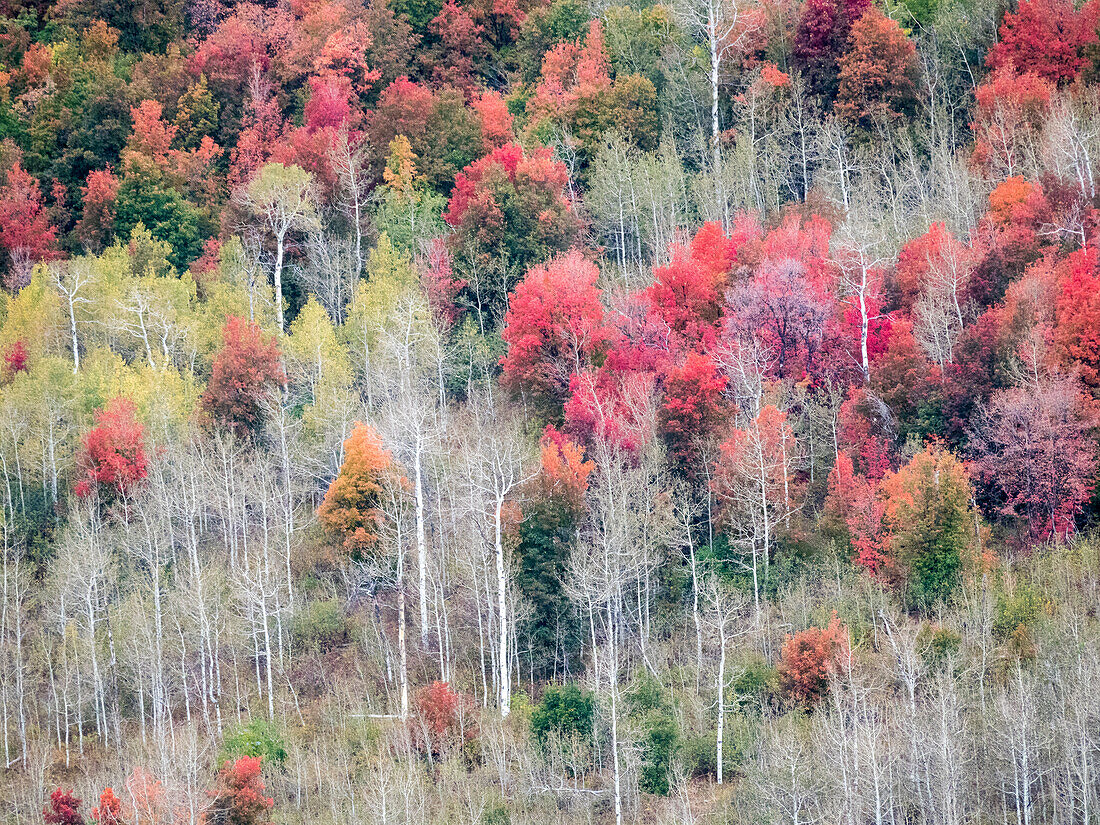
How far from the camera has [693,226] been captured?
6362 centimetres

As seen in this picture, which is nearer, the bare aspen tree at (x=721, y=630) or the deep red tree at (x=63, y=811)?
the bare aspen tree at (x=721, y=630)

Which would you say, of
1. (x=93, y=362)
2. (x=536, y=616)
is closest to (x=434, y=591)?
(x=536, y=616)

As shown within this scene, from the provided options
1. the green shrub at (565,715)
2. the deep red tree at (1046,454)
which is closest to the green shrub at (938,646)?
the deep red tree at (1046,454)

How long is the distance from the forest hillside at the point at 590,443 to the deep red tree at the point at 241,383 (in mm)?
149

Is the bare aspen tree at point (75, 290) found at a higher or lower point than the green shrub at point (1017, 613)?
higher

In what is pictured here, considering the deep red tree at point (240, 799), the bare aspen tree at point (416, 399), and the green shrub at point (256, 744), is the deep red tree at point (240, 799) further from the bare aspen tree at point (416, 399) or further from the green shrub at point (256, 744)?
the bare aspen tree at point (416, 399)

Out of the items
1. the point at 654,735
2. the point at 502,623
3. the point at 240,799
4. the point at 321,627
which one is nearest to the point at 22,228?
the point at 321,627

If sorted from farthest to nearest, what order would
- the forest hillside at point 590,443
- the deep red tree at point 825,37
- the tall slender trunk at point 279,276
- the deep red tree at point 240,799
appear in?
the deep red tree at point 825,37 → the tall slender trunk at point 279,276 → the forest hillside at point 590,443 → the deep red tree at point 240,799

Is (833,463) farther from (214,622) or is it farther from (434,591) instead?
(214,622)

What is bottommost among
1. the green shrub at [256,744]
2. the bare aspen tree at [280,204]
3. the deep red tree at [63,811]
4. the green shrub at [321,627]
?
the deep red tree at [63,811]

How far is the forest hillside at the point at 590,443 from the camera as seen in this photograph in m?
40.4

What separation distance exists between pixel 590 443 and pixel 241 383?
1650 centimetres

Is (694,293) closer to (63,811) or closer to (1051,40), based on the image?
(1051,40)

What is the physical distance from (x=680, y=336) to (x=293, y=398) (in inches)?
688
